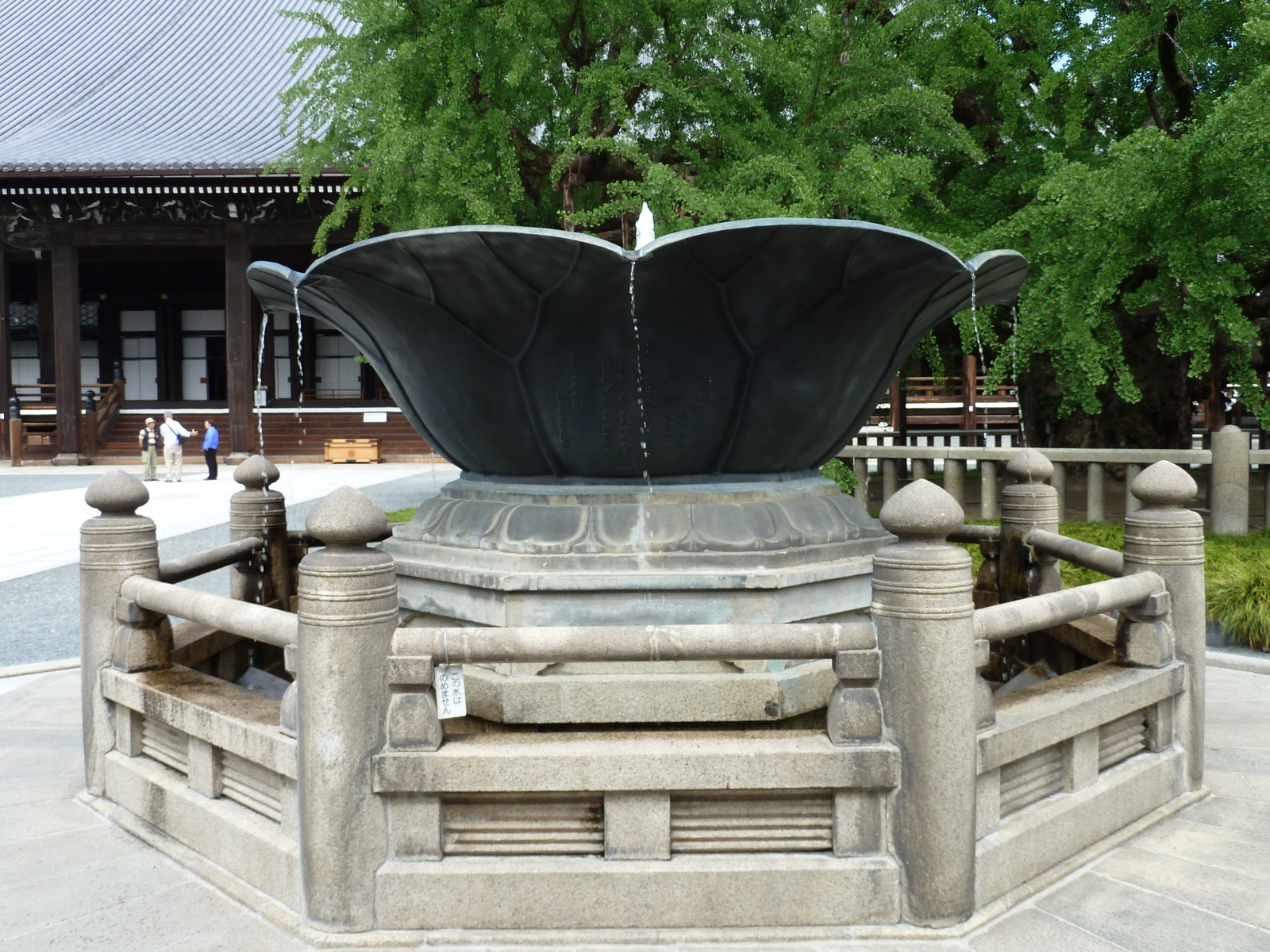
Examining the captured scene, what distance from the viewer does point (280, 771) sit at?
259cm

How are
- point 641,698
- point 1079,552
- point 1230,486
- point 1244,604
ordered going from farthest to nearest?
point 1230,486 → point 1244,604 → point 1079,552 → point 641,698

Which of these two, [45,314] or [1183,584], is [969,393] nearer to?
[1183,584]

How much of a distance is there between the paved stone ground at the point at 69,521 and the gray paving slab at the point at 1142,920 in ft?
19.0

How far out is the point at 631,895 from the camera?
246 cm

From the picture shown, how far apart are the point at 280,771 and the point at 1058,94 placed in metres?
8.32

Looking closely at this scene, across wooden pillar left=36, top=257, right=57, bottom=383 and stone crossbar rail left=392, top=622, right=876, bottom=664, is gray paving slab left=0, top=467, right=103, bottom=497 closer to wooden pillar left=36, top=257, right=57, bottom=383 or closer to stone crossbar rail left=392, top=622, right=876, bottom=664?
wooden pillar left=36, top=257, right=57, bottom=383

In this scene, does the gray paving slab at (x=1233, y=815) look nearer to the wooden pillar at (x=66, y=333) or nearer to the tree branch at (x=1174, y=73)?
the tree branch at (x=1174, y=73)

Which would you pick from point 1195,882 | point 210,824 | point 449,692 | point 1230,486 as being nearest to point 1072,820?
point 1195,882

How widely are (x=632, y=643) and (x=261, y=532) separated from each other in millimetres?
2813

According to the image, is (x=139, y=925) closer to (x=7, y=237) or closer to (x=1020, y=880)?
(x=1020, y=880)

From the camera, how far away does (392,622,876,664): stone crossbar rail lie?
248 centimetres

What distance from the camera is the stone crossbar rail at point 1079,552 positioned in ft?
11.6

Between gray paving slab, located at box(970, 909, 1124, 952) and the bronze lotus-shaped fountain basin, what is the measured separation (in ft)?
5.38

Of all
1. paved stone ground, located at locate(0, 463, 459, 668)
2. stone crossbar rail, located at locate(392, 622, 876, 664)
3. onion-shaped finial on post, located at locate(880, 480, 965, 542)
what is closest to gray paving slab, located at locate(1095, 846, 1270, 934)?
stone crossbar rail, located at locate(392, 622, 876, 664)
